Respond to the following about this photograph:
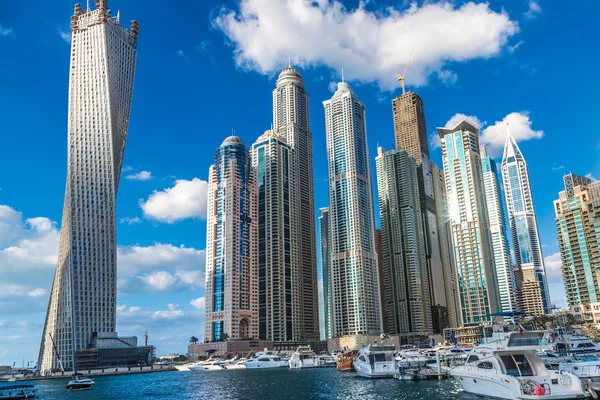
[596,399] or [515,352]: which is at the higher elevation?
Result: [515,352]

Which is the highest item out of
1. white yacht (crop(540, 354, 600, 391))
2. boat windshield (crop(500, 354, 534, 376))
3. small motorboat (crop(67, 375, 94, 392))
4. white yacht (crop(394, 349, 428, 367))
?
boat windshield (crop(500, 354, 534, 376))

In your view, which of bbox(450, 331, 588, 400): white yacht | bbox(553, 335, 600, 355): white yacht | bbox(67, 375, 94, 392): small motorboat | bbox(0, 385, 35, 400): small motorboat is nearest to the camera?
bbox(450, 331, 588, 400): white yacht

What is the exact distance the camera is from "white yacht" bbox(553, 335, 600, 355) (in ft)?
300

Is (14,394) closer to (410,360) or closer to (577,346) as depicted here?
(410,360)

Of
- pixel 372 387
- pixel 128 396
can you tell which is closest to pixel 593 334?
pixel 372 387

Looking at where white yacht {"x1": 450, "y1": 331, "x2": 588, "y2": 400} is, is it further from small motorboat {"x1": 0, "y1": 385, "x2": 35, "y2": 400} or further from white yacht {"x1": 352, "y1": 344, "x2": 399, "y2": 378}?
small motorboat {"x1": 0, "y1": 385, "x2": 35, "y2": 400}

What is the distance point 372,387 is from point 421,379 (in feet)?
44.6

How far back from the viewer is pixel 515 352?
2405 inches

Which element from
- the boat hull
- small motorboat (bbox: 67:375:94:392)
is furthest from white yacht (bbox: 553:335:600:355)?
small motorboat (bbox: 67:375:94:392)

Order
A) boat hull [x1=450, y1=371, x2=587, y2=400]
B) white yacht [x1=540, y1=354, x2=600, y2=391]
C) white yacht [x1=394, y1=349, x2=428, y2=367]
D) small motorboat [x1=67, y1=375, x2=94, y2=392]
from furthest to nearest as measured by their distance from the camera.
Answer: white yacht [x1=394, y1=349, x2=428, y2=367] < small motorboat [x1=67, y1=375, x2=94, y2=392] < white yacht [x1=540, y1=354, x2=600, y2=391] < boat hull [x1=450, y1=371, x2=587, y2=400]

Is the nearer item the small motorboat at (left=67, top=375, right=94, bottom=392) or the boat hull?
the boat hull

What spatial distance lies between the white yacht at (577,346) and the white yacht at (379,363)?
33622mm

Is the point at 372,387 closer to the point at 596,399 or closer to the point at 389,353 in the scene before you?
the point at 389,353

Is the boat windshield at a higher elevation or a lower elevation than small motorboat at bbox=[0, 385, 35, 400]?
higher
